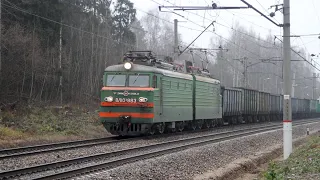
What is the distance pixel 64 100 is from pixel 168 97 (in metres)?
19.2

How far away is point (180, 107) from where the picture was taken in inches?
821

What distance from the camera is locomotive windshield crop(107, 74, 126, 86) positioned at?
18.3 meters

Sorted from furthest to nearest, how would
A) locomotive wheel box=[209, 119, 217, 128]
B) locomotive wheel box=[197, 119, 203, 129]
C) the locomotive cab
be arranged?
locomotive wheel box=[209, 119, 217, 128] → locomotive wheel box=[197, 119, 203, 129] → the locomotive cab

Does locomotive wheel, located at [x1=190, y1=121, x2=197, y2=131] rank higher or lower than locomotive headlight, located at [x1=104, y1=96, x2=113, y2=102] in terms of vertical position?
lower

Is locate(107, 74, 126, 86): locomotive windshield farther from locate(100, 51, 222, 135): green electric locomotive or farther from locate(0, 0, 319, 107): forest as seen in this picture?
locate(0, 0, 319, 107): forest

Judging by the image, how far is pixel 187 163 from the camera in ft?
40.1

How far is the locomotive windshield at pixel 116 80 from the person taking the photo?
719 inches

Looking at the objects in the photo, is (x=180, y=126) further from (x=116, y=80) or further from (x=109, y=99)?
(x=109, y=99)

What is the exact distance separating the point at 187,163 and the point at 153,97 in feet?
19.6

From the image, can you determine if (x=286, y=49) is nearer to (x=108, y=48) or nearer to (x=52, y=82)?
(x=52, y=82)

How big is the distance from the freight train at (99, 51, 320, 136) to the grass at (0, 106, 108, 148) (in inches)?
116

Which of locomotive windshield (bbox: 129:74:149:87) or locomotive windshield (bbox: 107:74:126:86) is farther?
locomotive windshield (bbox: 107:74:126:86)

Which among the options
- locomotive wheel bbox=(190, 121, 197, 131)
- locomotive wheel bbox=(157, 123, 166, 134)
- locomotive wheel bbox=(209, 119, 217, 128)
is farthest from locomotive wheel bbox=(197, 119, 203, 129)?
locomotive wheel bbox=(157, 123, 166, 134)

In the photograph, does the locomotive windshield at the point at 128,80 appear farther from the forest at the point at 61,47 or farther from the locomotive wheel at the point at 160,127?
the forest at the point at 61,47
